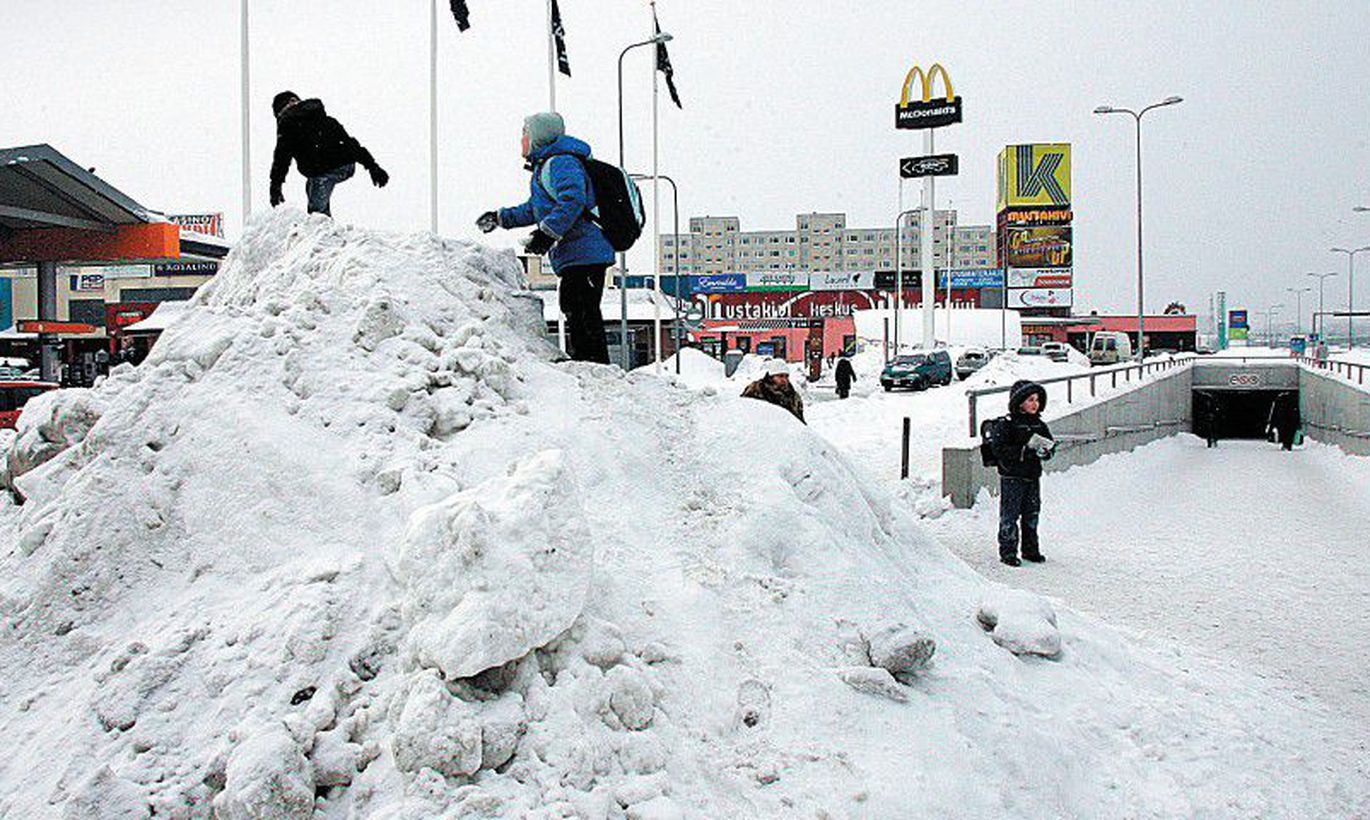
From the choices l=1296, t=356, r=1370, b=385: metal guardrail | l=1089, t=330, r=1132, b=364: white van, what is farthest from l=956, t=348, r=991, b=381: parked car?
l=1296, t=356, r=1370, b=385: metal guardrail

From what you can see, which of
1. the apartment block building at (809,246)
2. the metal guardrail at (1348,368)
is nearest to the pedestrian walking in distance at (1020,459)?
the metal guardrail at (1348,368)

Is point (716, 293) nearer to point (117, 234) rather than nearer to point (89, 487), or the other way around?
point (117, 234)

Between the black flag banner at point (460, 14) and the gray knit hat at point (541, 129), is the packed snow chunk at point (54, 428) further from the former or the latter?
the black flag banner at point (460, 14)

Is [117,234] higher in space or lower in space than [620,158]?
lower

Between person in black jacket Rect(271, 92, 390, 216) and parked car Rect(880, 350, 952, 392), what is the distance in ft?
83.5

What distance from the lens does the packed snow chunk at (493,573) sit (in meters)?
3.22

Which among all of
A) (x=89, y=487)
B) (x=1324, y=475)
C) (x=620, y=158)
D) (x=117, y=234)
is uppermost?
(x=620, y=158)

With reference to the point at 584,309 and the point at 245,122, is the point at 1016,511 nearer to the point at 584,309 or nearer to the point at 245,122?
the point at 584,309

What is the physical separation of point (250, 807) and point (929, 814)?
215 cm

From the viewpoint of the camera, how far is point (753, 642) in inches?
158

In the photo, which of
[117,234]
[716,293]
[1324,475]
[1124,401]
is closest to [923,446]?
[1124,401]

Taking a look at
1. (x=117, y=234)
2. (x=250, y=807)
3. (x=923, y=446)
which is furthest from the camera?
(x=117, y=234)

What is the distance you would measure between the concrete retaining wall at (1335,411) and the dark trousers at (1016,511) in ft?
42.8

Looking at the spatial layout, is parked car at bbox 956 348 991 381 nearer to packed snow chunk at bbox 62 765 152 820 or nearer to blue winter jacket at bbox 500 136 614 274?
blue winter jacket at bbox 500 136 614 274
